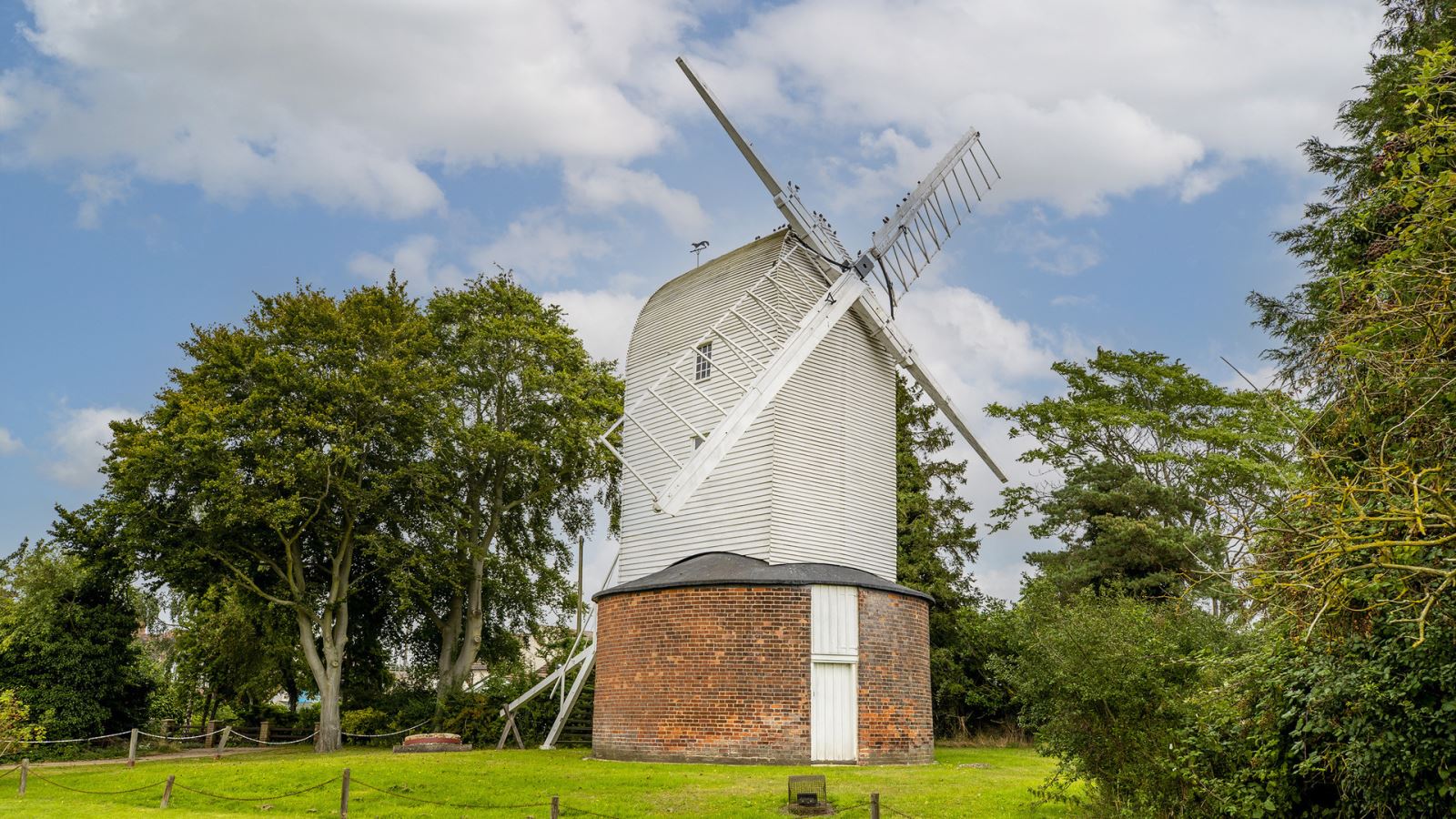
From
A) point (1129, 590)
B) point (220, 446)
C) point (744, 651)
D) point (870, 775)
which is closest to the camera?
point (870, 775)

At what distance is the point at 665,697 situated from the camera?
1852 centimetres

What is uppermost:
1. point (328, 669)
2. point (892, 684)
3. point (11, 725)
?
point (892, 684)

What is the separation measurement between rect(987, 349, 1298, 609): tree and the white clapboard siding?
8.15 metres

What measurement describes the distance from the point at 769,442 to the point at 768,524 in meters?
1.65

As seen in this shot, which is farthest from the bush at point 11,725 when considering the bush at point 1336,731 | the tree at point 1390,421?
the tree at point 1390,421

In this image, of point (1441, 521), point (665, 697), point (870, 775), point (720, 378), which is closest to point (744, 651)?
point (665, 697)

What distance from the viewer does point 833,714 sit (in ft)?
59.7

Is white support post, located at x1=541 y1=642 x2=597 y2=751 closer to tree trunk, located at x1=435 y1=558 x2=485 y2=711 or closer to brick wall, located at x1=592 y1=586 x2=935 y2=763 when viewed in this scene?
brick wall, located at x1=592 y1=586 x2=935 y2=763

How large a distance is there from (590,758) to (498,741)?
5.96 meters

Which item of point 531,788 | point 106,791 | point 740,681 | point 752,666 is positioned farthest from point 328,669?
point 752,666

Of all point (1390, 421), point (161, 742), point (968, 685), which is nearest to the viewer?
point (1390, 421)

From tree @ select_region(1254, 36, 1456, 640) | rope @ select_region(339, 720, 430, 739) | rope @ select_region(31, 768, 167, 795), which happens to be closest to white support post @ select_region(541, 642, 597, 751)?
rope @ select_region(339, 720, 430, 739)

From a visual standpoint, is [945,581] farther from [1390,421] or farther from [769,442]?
[1390,421]

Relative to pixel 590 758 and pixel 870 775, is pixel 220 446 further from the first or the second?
pixel 870 775
